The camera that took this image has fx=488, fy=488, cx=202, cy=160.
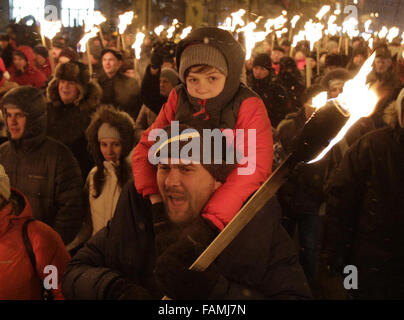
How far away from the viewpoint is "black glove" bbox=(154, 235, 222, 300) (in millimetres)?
1394

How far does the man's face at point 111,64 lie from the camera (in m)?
5.41

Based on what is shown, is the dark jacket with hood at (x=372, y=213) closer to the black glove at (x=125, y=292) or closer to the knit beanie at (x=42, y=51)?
the black glove at (x=125, y=292)

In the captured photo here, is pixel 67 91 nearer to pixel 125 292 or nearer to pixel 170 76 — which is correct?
pixel 170 76

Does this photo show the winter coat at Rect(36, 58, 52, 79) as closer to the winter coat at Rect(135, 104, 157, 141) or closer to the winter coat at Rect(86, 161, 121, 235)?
the winter coat at Rect(135, 104, 157, 141)


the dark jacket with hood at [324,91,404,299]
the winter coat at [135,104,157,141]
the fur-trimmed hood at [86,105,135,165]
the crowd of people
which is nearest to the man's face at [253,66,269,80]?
the crowd of people

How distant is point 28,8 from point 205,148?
58.4 ft

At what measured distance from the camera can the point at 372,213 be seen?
2.56 metres

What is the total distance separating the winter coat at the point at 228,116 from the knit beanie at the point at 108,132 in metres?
1.12

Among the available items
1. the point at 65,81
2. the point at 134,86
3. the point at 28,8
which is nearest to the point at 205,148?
the point at 65,81

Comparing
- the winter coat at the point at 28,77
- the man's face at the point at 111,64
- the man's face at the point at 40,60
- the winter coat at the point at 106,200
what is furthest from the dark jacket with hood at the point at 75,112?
the man's face at the point at 40,60

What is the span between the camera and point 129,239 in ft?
5.42

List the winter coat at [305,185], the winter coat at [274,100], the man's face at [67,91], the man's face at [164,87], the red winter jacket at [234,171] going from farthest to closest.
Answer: the man's face at [164,87]
the winter coat at [274,100]
the man's face at [67,91]
the winter coat at [305,185]
the red winter jacket at [234,171]

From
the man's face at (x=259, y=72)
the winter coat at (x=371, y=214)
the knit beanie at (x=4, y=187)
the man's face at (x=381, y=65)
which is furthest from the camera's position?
the man's face at (x=381, y=65)

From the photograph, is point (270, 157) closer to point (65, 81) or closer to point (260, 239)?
point (260, 239)
